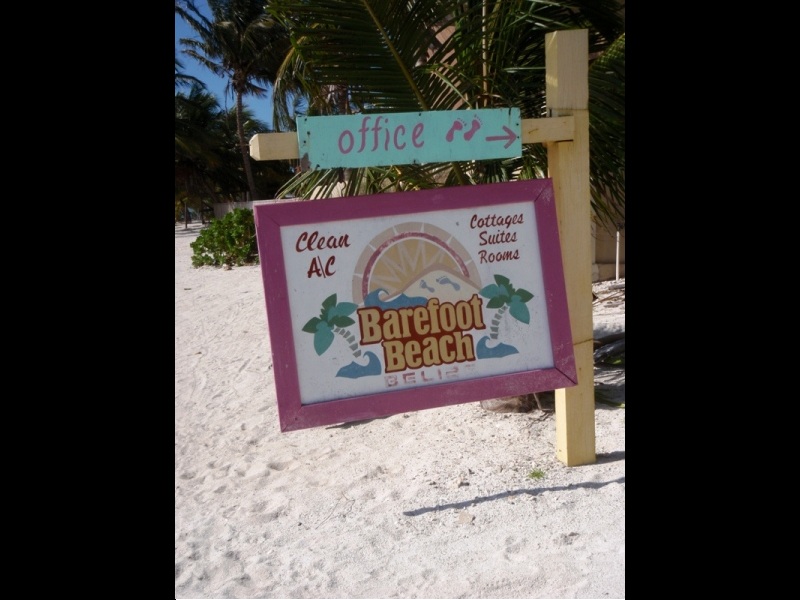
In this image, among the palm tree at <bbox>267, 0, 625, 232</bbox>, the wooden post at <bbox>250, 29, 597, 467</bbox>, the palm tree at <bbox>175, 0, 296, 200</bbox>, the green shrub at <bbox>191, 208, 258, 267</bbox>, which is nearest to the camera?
the wooden post at <bbox>250, 29, 597, 467</bbox>

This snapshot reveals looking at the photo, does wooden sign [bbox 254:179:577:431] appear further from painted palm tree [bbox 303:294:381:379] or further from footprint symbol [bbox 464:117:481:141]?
Answer: footprint symbol [bbox 464:117:481:141]

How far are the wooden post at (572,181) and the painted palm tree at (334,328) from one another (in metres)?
0.64

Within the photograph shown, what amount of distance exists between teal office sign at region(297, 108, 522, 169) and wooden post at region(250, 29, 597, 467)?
10 centimetres

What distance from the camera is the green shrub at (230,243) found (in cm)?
1403

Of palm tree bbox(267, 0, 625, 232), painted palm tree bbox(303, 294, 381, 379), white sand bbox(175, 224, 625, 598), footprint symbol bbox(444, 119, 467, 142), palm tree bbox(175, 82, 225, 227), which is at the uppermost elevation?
palm tree bbox(175, 82, 225, 227)

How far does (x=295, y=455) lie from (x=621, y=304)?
4.31m

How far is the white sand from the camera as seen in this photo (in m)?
2.51

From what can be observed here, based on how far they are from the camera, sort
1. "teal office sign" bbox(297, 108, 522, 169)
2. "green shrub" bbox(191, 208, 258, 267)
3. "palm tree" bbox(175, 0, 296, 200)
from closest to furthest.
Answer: "teal office sign" bbox(297, 108, 522, 169) < "green shrub" bbox(191, 208, 258, 267) < "palm tree" bbox(175, 0, 296, 200)

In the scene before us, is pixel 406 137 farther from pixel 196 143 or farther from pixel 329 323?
pixel 196 143

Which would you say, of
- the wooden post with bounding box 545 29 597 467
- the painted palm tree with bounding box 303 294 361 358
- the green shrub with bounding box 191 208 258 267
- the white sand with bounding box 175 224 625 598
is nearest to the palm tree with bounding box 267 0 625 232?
the wooden post with bounding box 545 29 597 467

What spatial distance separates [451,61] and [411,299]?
1.46 meters

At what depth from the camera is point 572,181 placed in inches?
120

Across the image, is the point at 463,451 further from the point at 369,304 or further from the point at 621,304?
the point at 621,304

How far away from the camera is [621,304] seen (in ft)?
22.8
